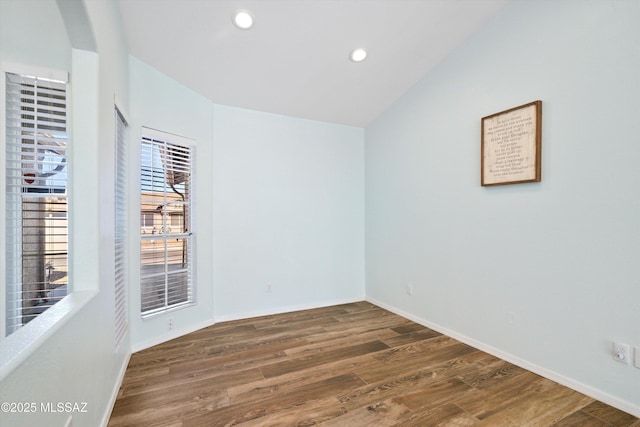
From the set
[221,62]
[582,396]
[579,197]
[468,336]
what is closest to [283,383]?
[468,336]

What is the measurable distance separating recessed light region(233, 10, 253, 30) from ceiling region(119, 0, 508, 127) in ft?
0.11

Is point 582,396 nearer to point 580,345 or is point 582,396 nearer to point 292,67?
point 580,345

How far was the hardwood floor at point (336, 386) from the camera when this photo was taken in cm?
183

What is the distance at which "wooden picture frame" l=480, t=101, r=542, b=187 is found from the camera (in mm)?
2346

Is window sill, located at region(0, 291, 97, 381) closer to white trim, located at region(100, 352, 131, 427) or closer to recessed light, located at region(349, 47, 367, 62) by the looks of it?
white trim, located at region(100, 352, 131, 427)

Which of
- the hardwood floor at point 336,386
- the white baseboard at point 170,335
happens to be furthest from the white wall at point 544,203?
the white baseboard at point 170,335

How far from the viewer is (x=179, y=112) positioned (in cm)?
298

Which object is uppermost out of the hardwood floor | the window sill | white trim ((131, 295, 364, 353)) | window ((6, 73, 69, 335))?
window ((6, 73, 69, 335))

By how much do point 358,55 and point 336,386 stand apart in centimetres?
291

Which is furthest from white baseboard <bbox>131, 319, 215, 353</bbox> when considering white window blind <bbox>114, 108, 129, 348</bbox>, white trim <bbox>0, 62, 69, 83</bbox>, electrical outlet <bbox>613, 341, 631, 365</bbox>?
electrical outlet <bbox>613, 341, 631, 365</bbox>

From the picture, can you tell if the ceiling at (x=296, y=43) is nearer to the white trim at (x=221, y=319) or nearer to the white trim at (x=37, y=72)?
the white trim at (x=37, y=72)

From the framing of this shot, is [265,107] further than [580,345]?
Yes

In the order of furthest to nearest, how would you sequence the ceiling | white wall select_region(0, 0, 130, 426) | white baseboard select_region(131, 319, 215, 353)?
white baseboard select_region(131, 319, 215, 353)
the ceiling
white wall select_region(0, 0, 130, 426)

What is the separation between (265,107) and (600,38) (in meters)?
2.99
